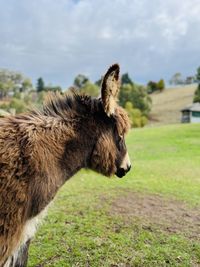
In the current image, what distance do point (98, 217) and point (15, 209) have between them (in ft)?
11.9

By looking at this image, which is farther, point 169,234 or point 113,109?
point 169,234

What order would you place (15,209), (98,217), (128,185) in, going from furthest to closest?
(128,185), (98,217), (15,209)

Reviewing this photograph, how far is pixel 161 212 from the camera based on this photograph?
626 centimetres

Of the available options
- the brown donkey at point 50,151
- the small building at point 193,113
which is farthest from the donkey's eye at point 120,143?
the small building at point 193,113

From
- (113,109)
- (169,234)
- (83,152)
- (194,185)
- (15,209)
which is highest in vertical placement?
(113,109)

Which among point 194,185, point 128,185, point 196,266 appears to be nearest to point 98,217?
point 196,266

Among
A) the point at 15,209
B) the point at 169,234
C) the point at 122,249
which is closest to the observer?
the point at 15,209

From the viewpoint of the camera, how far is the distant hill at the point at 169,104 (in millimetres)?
56719

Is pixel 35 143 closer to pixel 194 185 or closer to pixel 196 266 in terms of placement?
pixel 196 266

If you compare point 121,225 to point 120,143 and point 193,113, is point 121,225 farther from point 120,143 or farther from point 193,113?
point 193,113

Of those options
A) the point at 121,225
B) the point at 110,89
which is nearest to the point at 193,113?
the point at 121,225

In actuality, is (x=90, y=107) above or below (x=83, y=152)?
above

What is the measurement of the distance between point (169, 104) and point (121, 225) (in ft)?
217

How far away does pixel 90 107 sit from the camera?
275cm
